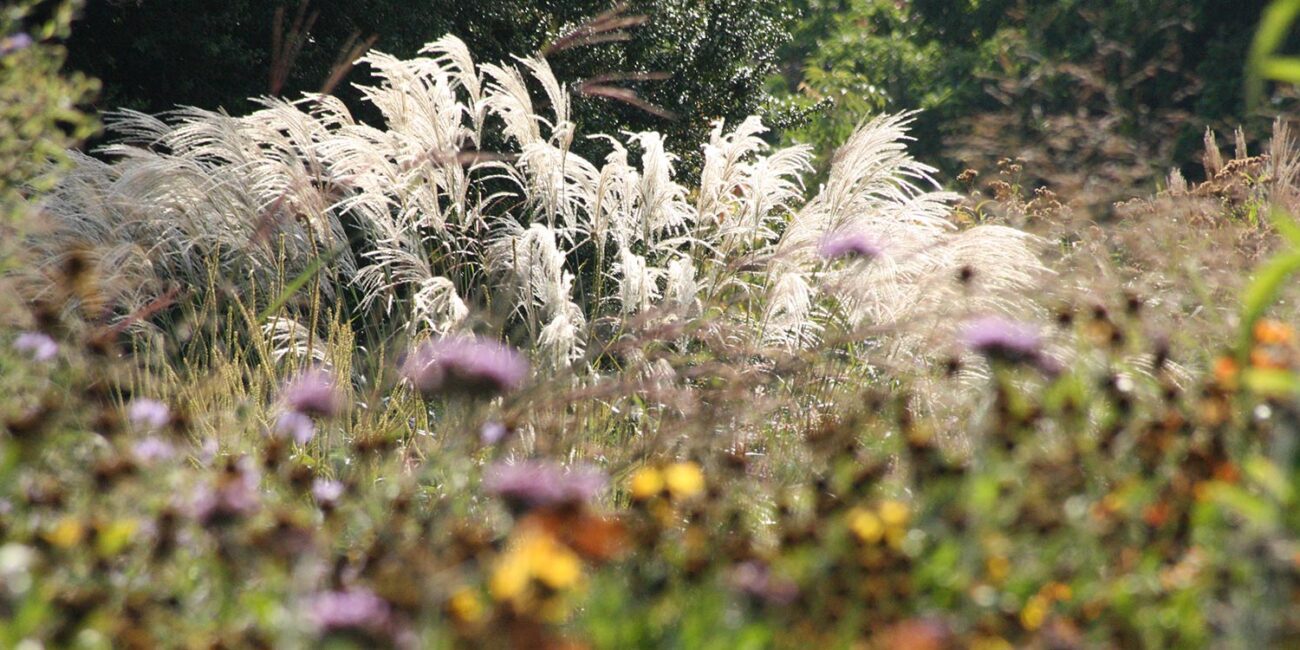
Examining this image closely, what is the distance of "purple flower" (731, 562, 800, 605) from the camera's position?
1.50 metres

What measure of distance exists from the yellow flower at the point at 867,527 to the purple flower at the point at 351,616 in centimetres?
60

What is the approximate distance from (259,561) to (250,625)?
83 millimetres

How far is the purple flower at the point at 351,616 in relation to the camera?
133cm

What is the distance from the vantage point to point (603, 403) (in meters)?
3.96

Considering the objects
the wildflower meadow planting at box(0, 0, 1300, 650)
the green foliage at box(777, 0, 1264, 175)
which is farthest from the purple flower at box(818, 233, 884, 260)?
the green foliage at box(777, 0, 1264, 175)

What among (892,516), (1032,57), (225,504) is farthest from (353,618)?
(1032,57)

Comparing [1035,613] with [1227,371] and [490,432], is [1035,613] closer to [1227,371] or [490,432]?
[1227,371]

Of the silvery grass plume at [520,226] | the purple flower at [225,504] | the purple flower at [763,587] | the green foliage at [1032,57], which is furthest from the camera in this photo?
the green foliage at [1032,57]

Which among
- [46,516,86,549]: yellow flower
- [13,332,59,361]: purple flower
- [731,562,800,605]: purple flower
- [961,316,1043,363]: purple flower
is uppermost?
[961,316,1043,363]: purple flower

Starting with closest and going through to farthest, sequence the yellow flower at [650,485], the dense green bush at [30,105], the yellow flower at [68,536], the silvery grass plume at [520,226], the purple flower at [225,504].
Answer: the purple flower at [225,504] < the yellow flower at [68,536] < the yellow flower at [650,485] < the dense green bush at [30,105] < the silvery grass plume at [520,226]

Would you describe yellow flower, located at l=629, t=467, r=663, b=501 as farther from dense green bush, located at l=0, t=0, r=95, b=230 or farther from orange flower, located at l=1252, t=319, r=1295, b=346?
dense green bush, located at l=0, t=0, r=95, b=230

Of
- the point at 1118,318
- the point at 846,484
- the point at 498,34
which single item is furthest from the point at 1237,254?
the point at 498,34

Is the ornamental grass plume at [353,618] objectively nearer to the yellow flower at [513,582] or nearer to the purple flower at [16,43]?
the yellow flower at [513,582]

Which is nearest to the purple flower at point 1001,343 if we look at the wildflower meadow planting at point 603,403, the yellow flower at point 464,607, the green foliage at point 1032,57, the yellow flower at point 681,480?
the wildflower meadow planting at point 603,403
